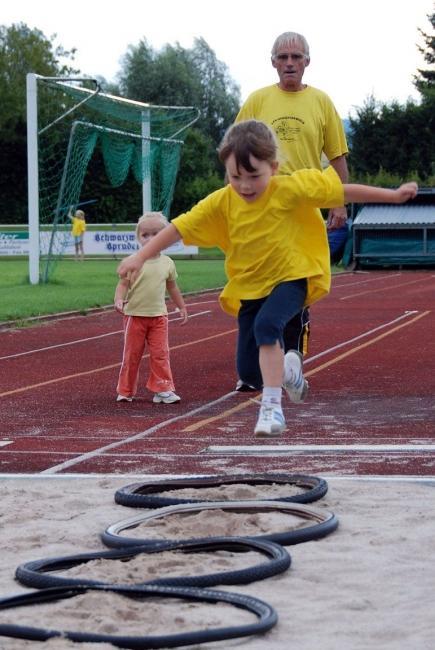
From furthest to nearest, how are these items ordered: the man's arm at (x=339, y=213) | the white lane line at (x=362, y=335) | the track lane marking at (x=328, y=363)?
the white lane line at (x=362, y=335) → the track lane marking at (x=328, y=363) → the man's arm at (x=339, y=213)

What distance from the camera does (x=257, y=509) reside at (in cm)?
571

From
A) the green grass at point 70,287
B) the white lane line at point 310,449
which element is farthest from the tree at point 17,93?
the white lane line at point 310,449

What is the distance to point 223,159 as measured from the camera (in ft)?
21.5

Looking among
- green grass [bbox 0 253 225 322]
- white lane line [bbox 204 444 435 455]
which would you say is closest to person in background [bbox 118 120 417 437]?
white lane line [bbox 204 444 435 455]

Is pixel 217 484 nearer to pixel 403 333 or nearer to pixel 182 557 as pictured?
pixel 182 557

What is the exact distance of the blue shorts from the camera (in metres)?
6.77

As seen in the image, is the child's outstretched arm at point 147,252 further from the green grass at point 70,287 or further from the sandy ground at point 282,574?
the green grass at point 70,287

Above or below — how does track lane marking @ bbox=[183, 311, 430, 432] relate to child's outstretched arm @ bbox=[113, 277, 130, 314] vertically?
below

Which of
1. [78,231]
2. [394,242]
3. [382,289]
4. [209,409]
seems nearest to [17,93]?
[78,231]

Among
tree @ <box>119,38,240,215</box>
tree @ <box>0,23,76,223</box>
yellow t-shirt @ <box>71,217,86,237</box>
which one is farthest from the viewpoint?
tree @ <box>119,38,240,215</box>

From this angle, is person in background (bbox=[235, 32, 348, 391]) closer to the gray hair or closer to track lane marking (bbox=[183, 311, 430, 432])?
the gray hair

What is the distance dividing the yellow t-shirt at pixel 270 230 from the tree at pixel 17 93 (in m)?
50.4

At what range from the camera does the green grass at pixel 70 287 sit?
21.3 m

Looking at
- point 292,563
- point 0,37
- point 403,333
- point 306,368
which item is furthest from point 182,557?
point 0,37
